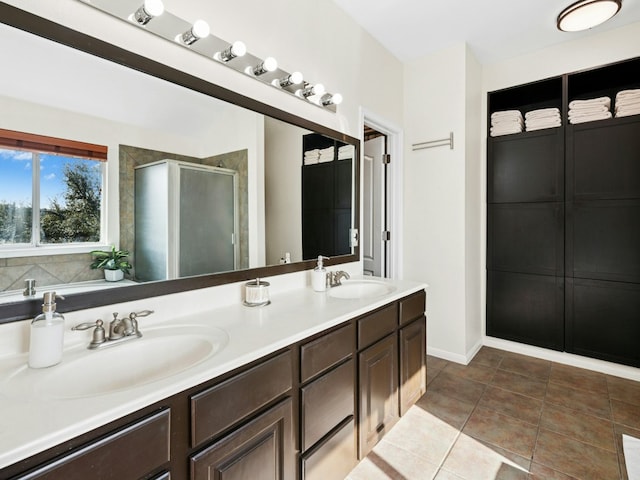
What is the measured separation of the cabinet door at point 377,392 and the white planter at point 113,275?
1.07 m

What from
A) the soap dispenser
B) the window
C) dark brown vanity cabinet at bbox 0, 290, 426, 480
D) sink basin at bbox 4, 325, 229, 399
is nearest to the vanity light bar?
the window

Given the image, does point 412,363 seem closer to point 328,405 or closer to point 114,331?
point 328,405

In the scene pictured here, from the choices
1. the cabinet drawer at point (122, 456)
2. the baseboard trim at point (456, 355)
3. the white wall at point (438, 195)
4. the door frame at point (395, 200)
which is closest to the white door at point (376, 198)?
the door frame at point (395, 200)

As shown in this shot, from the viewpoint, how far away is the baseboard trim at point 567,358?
247 centimetres

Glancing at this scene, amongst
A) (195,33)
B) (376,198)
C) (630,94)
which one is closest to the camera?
(195,33)

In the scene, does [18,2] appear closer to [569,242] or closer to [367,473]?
[367,473]

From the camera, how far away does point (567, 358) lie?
2.73 meters

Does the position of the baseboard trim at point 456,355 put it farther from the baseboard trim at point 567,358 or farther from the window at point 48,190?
the window at point 48,190

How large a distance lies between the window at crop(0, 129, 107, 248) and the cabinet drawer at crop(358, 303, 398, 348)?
116cm

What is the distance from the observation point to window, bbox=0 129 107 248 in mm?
945

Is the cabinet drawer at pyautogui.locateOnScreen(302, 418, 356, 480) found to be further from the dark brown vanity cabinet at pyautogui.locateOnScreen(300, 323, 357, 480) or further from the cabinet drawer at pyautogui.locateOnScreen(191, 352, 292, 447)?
the cabinet drawer at pyautogui.locateOnScreen(191, 352, 292, 447)

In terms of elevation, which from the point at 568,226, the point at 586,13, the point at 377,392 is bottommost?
the point at 377,392

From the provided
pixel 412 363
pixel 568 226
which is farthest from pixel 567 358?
pixel 412 363

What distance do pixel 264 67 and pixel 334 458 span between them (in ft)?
6.06
